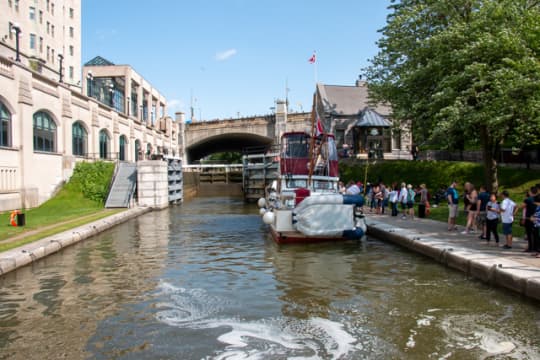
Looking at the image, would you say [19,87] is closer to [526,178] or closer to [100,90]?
[100,90]

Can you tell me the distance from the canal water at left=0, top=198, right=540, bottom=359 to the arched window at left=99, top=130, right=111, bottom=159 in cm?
2459

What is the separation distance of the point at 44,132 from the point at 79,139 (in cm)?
581

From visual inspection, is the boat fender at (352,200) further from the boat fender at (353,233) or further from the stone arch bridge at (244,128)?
the stone arch bridge at (244,128)

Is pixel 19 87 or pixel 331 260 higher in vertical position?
pixel 19 87

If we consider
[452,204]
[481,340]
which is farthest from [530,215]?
[481,340]

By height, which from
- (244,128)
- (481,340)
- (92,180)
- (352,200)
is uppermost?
(244,128)

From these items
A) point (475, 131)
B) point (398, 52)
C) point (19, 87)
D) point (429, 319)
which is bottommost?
point (429, 319)

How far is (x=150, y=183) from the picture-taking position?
31.2 m

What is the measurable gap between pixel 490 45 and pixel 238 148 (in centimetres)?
6522

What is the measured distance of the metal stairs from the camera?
28.8 meters

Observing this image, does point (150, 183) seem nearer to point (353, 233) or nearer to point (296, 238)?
point (296, 238)

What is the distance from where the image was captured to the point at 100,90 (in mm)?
45469

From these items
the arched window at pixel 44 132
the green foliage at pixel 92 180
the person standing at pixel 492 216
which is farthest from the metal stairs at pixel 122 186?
the person standing at pixel 492 216

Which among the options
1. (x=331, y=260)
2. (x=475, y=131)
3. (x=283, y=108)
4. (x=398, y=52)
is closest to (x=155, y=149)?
(x=283, y=108)
